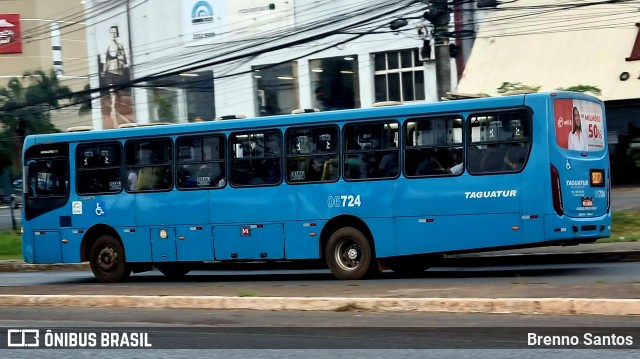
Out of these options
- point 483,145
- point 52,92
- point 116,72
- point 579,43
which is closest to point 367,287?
point 483,145

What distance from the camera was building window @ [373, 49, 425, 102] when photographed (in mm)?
40406

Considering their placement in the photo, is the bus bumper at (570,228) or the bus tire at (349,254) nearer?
the bus bumper at (570,228)

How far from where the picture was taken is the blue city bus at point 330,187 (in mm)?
14531

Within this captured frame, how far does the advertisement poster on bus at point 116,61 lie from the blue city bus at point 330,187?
1288 inches

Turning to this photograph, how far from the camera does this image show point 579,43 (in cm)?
3322

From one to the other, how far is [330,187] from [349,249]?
3.46 ft

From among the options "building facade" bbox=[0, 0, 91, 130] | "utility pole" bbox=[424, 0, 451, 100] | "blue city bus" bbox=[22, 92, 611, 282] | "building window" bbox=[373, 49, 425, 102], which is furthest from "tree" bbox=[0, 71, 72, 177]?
"blue city bus" bbox=[22, 92, 611, 282]

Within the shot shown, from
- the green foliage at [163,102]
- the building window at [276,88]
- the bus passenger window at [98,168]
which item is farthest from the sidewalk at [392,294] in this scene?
the green foliage at [163,102]

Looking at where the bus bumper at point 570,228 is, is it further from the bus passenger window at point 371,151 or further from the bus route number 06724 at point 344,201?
the bus route number 06724 at point 344,201

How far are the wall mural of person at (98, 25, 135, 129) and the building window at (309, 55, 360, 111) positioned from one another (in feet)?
38.1

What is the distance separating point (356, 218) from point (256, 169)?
79.8 inches

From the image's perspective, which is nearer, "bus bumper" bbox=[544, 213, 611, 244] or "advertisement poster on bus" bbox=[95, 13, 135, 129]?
"bus bumper" bbox=[544, 213, 611, 244]

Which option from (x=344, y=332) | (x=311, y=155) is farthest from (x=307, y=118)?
(x=344, y=332)
